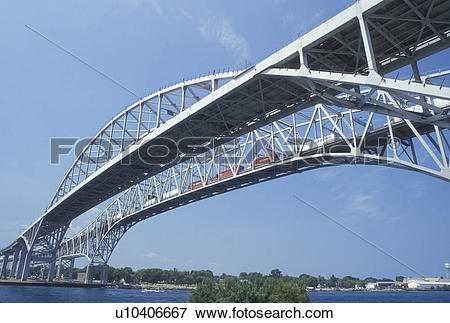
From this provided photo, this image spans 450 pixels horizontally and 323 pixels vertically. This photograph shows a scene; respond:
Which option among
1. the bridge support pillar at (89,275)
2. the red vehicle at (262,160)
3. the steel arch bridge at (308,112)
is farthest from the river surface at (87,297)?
the red vehicle at (262,160)

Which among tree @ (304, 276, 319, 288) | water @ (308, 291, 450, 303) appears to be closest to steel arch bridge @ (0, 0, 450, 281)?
water @ (308, 291, 450, 303)

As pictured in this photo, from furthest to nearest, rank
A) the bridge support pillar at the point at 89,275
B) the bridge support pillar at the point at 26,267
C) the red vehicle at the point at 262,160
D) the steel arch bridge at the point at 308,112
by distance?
1. the bridge support pillar at the point at 89,275
2. the bridge support pillar at the point at 26,267
3. the red vehicle at the point at 262,160
4. the steel arch bridge at the point at 308,112

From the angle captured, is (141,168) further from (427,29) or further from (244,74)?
(427,29)

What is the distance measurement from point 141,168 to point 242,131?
17.4 m

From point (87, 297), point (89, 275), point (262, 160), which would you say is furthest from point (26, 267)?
point (262, 160)

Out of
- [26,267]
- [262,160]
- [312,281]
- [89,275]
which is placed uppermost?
[262,160]

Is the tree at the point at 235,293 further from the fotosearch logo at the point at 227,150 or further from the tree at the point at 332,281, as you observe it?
the tree at the point at 332,281

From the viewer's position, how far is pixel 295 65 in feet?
66.2

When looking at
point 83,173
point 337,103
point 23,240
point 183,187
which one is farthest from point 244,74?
point 23,240

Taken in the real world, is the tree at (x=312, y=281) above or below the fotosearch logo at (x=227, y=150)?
below

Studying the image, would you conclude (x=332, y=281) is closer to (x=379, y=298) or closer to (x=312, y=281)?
(x=312, y=281)

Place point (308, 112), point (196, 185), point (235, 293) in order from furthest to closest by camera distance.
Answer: point (196, 185)
point (308, 112)
point (235, 293)

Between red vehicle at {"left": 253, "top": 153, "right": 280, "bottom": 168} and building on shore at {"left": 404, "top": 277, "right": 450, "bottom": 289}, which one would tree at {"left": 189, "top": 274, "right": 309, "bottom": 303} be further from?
building on shore at {"left": 404, "top": 277, "right": 450, "bottom": 289}
